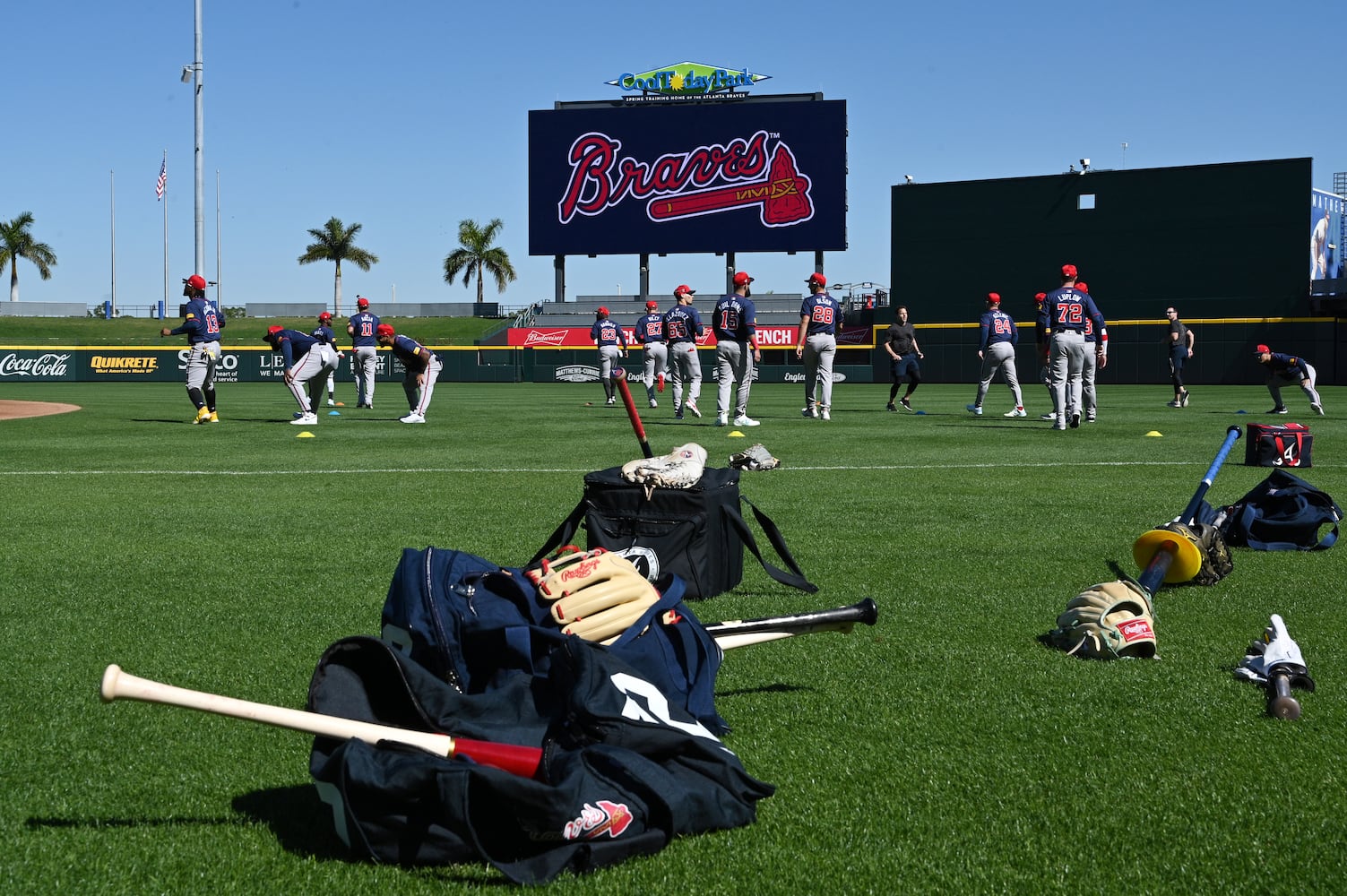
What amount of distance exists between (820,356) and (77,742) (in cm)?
1565

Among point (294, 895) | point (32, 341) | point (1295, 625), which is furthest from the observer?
point (32, 341)

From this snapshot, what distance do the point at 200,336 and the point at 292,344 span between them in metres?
2.28

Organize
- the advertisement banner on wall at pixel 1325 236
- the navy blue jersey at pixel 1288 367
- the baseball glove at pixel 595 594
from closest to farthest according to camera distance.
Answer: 1. the baseball glove at pixel 595 594
2. the navy blue jersey at pixel 1288 367
3. the advertisement banner on wall at pixel 1325 236

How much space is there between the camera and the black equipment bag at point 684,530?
18.1 ft

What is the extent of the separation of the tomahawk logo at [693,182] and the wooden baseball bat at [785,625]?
47.0 meters

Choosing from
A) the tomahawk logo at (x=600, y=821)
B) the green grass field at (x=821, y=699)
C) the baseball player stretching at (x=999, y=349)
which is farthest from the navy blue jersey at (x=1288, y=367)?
the tomahawk logo at (x=600, y=821)

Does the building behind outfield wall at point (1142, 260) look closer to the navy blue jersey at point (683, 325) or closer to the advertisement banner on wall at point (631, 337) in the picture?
the advertisement banner on wall at point (631, 337)

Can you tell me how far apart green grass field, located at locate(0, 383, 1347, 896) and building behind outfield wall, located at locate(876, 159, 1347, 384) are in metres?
33.6

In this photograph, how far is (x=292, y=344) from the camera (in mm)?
19344

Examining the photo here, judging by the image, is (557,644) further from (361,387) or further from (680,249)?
(680,249)

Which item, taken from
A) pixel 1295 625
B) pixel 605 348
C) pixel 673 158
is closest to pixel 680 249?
pixel 673 158

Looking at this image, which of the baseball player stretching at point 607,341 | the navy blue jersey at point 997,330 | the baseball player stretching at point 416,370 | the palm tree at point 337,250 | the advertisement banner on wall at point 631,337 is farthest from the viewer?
the palm tree at point 337,250

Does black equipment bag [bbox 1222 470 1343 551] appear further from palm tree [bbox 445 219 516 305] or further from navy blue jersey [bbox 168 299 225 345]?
palm tree [bbox 445 219 516 305]

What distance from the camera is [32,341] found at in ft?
216
